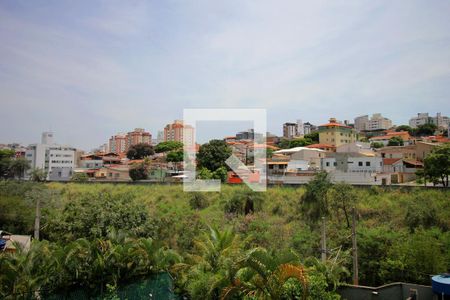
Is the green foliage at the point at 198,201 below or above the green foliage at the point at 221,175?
below

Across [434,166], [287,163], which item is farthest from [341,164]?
[434,166]

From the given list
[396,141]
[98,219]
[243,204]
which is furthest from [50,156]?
[396,141]

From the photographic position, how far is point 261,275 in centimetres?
641

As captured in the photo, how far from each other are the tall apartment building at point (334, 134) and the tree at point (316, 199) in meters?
31.9

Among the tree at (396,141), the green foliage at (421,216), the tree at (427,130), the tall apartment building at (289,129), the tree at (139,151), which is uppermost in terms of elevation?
the tall apartment building at (289,129)

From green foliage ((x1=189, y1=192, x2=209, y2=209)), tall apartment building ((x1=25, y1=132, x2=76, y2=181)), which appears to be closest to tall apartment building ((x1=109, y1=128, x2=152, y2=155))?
tall apartment building ((x1=25, y1=132, x2=76, y2=181))

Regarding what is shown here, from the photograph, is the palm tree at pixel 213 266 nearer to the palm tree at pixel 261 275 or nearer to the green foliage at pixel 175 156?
the palm tree at pixel 261 275

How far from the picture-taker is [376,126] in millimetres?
92875

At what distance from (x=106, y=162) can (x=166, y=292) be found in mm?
51430

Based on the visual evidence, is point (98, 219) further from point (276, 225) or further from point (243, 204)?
point (243, 204)

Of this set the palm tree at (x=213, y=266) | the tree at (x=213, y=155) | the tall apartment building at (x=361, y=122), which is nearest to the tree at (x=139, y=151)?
the tree at (x=213, y=155)

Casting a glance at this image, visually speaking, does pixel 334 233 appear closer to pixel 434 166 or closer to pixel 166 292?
pixel 166 292

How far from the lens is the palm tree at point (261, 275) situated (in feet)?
20.4

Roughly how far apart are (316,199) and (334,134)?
3363 cm
